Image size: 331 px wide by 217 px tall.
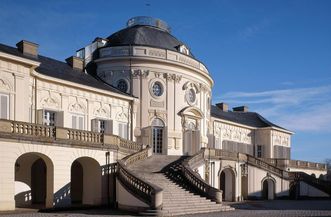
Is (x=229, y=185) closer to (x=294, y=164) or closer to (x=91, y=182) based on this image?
(x=294, y=164)

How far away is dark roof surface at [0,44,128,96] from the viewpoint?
2793cm

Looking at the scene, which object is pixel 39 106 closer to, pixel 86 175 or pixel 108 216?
pixel 86 175

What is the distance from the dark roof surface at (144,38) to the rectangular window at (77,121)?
323 inches

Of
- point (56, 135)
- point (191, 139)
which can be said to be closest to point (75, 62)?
point (191, 139)

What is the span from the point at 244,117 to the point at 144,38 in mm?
23158

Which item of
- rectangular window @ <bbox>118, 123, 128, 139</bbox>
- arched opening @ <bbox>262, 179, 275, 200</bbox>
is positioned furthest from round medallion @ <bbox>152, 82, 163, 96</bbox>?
arched opening @ <bbox>262, 179, 275, 200</bbox>

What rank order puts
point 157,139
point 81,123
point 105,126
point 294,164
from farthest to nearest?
point 294,164 → point 157,139 → point 105,126 → point 81,123

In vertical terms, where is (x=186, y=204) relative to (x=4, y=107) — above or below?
below

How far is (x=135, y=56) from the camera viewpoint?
3338 centimetres

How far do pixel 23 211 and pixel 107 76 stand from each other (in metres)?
16.3

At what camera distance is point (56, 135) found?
2095 cm

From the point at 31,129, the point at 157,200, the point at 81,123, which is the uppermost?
the point at 81,123

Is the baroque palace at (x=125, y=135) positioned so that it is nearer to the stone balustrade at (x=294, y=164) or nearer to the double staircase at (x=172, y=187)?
the double staircase at (x=172, y=187)

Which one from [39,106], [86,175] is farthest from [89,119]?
[86,175]
